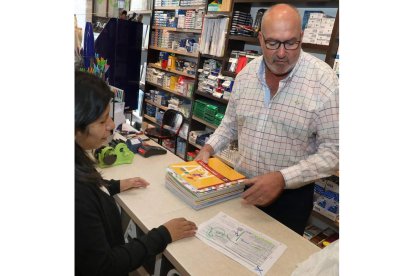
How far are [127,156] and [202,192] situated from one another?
67 cm

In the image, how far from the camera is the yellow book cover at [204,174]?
53.6 inches

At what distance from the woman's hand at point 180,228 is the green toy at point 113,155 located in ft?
2.28

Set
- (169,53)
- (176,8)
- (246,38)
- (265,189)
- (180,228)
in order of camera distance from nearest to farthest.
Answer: (180,228) → (265,189) → (246,38) → (176,8) → (169,53)

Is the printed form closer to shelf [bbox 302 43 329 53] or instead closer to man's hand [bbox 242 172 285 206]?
man's hand [bbox 242 172 285 206]

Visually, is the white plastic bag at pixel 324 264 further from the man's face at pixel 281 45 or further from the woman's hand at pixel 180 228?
the man's face at pixel 281 45

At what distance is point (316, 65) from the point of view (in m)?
1.47

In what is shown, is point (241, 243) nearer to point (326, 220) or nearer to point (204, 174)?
point (204, 174)

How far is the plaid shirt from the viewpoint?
1.37 metres

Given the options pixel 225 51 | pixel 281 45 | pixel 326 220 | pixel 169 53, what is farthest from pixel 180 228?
pixel 169 53

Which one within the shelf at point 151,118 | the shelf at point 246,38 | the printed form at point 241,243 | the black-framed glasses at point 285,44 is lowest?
the shelf at point 151,118

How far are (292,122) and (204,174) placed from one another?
0.51m

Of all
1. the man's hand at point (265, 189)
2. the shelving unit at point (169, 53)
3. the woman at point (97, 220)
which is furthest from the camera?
the shelving unit at point (169, 53)

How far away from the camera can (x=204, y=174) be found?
1.43 m

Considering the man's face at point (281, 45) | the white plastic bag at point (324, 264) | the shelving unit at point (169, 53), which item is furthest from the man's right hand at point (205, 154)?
the shelving unit at point (169, 53)
